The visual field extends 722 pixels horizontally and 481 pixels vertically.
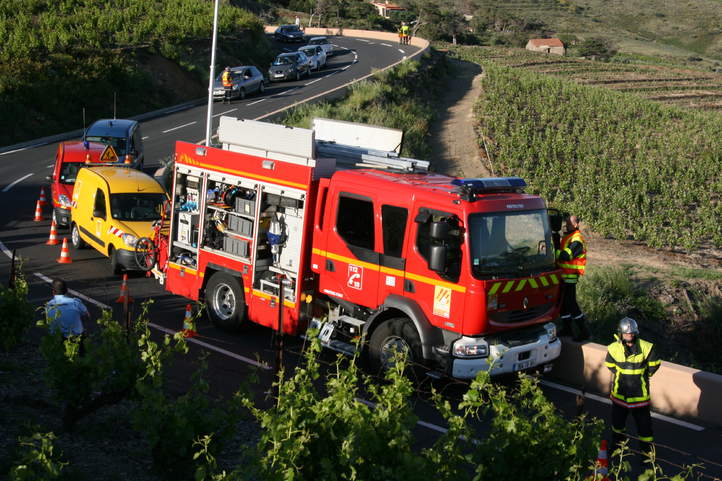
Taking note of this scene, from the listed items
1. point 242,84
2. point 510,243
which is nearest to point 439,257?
point 510,243

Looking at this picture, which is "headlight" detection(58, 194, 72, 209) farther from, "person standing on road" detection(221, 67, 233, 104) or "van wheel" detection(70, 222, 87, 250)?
"person standing on road" detection(221, 67, 233, 104)

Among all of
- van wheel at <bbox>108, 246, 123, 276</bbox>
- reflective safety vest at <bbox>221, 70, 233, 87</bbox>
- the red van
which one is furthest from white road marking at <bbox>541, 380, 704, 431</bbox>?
reflective safety vest at <bbox>221, 70, 233, 87</bbox>

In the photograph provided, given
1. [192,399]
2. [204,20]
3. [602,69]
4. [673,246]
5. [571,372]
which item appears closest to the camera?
[192,399]

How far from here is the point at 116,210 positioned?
16.4 meters

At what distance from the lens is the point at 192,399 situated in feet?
23.4

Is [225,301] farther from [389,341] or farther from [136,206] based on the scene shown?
[136,206]

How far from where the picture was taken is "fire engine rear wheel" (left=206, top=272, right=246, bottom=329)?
12.3 metres

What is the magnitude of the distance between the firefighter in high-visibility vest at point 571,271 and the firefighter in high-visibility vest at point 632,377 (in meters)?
2.30

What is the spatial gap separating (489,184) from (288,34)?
55.0m

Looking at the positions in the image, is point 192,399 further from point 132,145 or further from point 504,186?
point 132,145

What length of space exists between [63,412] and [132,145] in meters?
16.7

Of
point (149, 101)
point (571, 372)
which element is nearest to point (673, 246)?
point (571, 372)

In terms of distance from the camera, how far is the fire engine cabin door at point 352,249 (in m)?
10.6

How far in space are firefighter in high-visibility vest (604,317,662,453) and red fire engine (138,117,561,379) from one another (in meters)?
1.24
